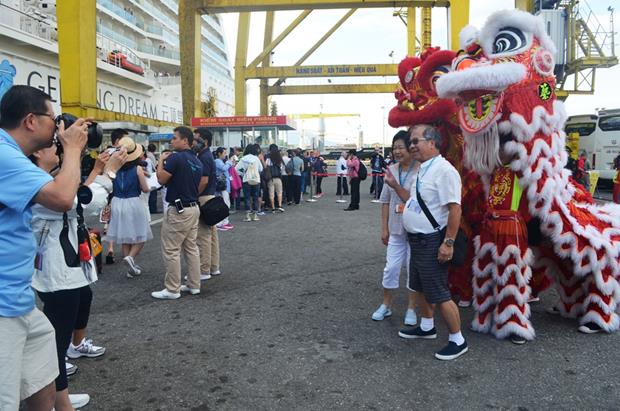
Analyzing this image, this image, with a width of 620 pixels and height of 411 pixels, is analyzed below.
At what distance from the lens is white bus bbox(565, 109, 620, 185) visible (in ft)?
58.4

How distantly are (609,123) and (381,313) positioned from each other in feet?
60.6

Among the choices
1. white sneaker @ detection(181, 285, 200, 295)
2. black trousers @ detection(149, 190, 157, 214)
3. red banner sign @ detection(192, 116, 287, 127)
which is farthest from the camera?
red banner sign @ detection(192, 116, 287, 127)

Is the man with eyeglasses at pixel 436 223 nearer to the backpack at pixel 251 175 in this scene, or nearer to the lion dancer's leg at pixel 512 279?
the lion dancer's leg at pixel 512 279

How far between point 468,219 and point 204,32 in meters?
45.1

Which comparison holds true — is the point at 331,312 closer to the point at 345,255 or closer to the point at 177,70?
the point at 345,255

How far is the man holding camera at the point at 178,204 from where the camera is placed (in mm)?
4691

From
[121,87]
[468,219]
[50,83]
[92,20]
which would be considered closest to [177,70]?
[121,87]

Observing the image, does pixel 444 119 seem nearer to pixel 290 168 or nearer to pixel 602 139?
pixel 290 168

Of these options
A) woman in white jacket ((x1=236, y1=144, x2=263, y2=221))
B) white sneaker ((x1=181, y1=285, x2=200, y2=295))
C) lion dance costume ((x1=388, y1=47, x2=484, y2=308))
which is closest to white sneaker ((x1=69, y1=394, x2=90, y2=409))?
white sneaker ((x1=181, y1=285, x2=200, y2=295))

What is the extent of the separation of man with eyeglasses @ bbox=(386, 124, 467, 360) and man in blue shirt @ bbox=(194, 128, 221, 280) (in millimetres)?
2760

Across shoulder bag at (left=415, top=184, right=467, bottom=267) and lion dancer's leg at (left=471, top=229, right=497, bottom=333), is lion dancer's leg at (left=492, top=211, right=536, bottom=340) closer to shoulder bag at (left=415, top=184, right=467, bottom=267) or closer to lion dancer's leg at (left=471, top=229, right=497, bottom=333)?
lion dancer's leg at (left=471, top=229, right=497, bottom=333)

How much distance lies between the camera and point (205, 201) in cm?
532

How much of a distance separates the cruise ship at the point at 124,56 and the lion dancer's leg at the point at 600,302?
34.6 ft

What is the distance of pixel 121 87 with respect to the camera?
25.4 m
